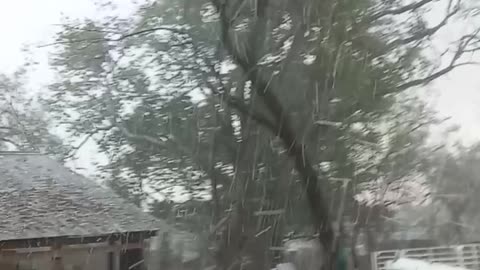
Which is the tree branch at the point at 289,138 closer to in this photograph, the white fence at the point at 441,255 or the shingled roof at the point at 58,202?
the white fence at the point at 441,255

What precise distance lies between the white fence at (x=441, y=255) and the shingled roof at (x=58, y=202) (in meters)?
0.28

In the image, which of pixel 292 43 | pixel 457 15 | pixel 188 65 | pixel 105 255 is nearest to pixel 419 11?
pixel 457 15

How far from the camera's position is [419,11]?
0.87 meters

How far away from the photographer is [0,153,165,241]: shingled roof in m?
0.79

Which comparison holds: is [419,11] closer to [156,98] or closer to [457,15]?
[457,15]

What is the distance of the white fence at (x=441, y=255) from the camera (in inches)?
33.1

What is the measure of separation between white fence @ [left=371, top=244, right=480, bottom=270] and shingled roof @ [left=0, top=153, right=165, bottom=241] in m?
0.28

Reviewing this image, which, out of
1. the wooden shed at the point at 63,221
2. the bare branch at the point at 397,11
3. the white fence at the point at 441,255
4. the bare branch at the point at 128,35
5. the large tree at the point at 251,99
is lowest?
the white fence at the point at 441,255

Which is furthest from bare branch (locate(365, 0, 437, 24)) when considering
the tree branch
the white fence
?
the white fence

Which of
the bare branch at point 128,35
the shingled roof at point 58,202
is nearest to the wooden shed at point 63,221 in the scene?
the shingled roof at point 58,202

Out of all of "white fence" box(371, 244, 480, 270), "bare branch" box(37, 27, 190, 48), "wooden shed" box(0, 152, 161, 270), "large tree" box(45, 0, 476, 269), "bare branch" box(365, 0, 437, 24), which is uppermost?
"bare branch" box(365, 0, 437, 24)

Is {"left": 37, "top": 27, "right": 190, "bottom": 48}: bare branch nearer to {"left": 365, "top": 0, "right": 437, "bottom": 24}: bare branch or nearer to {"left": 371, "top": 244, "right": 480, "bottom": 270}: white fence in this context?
{"left": 365, "top": 0, "right": 437, "bottom": 24}: bare branch

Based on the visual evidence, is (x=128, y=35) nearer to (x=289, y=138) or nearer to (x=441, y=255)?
(x=289, y=138)

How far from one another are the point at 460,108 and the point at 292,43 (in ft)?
0.73
